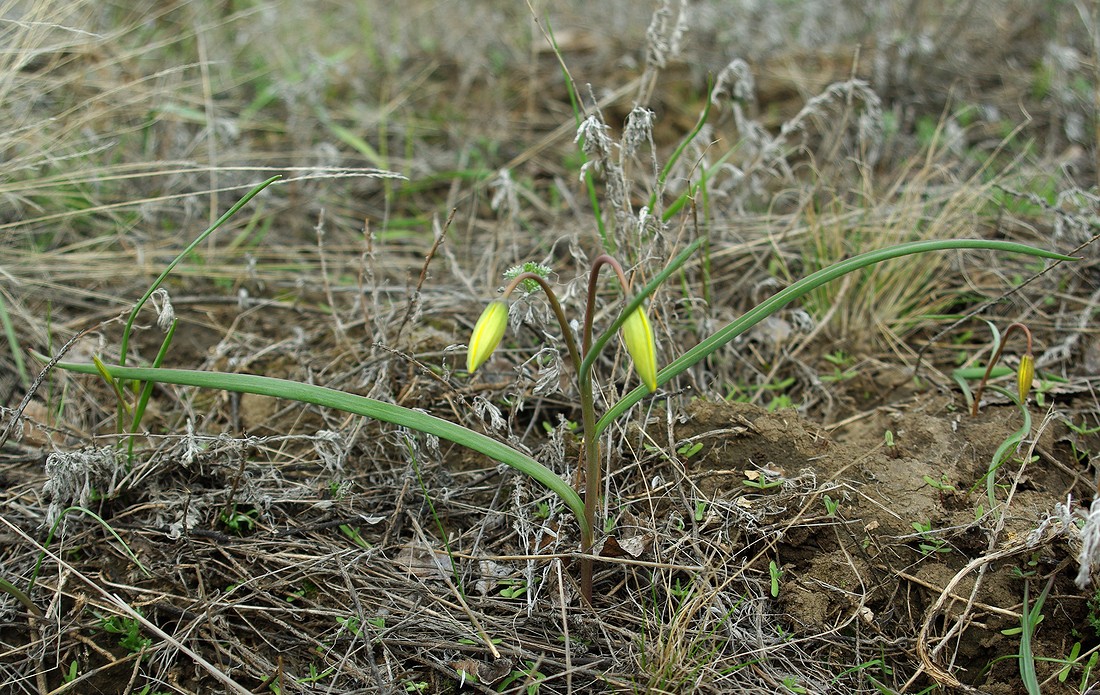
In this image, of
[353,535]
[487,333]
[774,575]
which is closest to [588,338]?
[487,333]

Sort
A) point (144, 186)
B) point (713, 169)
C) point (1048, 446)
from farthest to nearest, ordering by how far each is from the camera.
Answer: point (144, 186), point (713, 169), point (1048, 446)

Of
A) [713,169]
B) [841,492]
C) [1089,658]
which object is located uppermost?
[713,169]

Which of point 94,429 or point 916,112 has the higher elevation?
point 916,112

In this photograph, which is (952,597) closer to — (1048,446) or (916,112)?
(1048,446)

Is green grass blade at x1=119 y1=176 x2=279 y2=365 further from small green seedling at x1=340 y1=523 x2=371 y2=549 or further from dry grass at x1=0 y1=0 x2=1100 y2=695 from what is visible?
small green seedling at x1=340 y1=523 x2=371 y2=549

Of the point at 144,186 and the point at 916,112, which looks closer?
the point at 144,186

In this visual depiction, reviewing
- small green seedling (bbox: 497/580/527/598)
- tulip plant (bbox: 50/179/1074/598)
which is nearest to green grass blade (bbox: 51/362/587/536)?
tulip plant (bbox: 50/179/1074/598)

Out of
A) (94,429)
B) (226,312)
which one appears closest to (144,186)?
(226,312)
